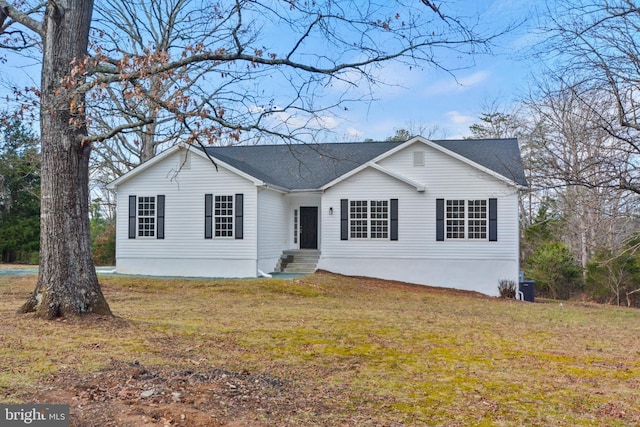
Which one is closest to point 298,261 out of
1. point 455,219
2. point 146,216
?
point 146,216

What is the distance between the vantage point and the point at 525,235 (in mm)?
26953

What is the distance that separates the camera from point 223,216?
18.0 meters

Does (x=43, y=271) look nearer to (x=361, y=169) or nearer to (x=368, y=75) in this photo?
(x=368, y=75)

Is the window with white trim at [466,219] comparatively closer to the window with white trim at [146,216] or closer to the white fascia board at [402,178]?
the white fascia board at [402,178]

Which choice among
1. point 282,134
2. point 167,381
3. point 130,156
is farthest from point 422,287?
point 130,156

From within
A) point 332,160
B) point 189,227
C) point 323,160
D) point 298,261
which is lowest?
point 298,261

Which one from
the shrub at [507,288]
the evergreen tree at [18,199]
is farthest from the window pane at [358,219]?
the evergreen tree at [18,199]

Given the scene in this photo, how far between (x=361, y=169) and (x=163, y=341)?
12.8m

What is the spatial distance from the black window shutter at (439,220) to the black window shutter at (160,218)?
9806 mm

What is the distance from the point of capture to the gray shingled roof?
738 inches

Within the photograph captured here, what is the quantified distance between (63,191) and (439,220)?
519 inches

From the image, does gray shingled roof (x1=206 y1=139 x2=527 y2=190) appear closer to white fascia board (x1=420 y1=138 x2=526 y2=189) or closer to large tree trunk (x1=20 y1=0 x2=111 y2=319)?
white fascia board (x1=420 y1=138 x2=526 y2=189)

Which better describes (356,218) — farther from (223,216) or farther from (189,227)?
(189,227)

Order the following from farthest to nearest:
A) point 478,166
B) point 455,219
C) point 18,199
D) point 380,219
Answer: point 18,199 → point 380,219 → point 455,219 → point 478,166
